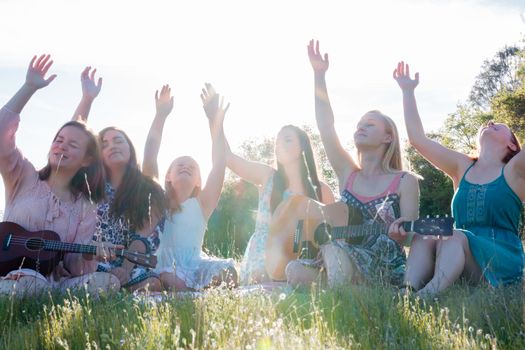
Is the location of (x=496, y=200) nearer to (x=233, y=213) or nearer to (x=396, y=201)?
(x=396, y=201)

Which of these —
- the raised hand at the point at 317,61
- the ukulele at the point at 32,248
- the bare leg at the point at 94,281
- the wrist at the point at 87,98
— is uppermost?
the raised hand at the point at 317,61

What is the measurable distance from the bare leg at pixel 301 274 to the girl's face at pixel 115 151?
1874mm

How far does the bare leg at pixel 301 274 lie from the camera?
528cm

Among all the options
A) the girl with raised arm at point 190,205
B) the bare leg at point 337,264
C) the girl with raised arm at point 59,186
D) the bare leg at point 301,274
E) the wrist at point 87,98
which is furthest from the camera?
the wrist at point 87,98

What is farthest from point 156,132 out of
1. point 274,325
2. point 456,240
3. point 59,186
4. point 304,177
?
point 274,325

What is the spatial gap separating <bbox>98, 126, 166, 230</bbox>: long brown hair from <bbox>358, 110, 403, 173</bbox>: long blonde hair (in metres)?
2.15

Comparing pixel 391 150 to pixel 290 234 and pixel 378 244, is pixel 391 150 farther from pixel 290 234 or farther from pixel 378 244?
pixel 290 234

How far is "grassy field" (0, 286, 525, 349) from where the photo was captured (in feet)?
8.21

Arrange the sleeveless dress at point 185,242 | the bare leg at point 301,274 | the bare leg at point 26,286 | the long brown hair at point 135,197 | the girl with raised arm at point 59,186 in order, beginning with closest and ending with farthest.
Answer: the bare leg at point 26,286 < the girl with raised arm at point 59,186 < the bare leg at point 301,274 < the long brown hair at point 135,197 < the sleeveless dress at point 185,242

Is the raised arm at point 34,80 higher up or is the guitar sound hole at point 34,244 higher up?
the raised arm at point 34,80

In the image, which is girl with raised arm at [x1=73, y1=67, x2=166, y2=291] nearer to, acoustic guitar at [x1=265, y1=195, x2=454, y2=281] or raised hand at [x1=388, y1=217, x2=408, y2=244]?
acoustic guitar at [x1=265, y1=195, x2=454, y2=281]

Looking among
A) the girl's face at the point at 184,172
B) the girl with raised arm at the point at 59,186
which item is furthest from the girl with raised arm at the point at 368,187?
the girl with raised arm at the point at 59,186

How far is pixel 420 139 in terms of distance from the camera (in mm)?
5605

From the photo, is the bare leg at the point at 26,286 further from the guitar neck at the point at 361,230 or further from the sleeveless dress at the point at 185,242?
the guitar neck at the point at 361,230
